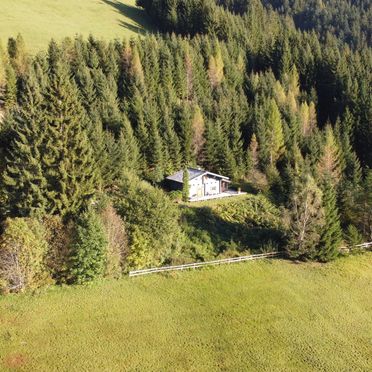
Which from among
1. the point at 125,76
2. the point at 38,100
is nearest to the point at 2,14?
Answer: the point at 125,76

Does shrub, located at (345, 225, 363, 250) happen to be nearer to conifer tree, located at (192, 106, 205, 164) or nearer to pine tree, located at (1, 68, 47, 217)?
conifer tree, located at (192, 106, 205, 164)

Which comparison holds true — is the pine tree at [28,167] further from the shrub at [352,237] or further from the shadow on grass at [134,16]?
the shadow on grass at [134,16]

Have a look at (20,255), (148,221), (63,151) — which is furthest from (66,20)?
(20,255)

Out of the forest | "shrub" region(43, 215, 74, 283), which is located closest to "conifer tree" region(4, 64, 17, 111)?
the forest

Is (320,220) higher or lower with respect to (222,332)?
higher

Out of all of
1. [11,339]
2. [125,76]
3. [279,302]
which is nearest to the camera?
[11,339]

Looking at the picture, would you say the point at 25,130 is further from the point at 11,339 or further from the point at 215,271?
the point at 215,271
